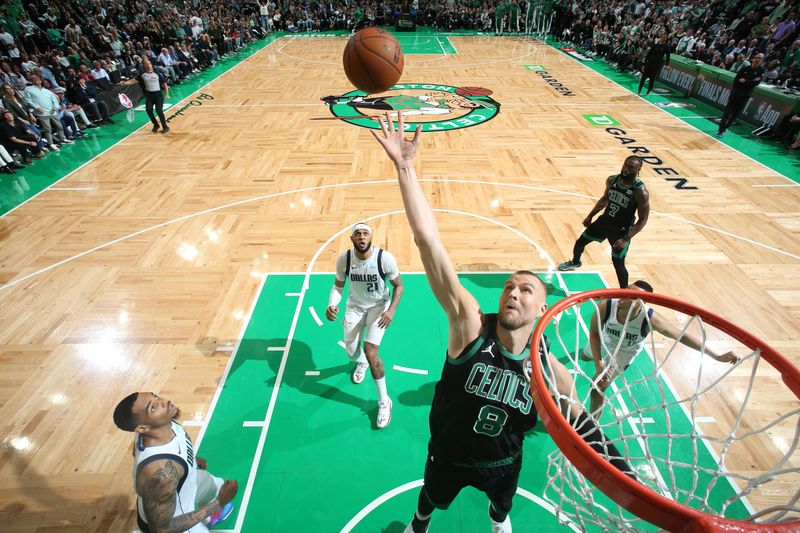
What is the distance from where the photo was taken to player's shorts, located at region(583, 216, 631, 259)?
5.32 meters

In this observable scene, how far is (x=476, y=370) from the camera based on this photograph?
2.29 meters

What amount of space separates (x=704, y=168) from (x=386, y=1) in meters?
25.6

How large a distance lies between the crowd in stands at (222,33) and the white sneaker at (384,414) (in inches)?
399

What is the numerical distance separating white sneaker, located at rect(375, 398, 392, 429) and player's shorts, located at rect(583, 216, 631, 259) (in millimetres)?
3365

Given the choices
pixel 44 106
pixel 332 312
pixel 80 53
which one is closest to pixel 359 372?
pixel 332 312

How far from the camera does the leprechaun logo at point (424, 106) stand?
467 inches

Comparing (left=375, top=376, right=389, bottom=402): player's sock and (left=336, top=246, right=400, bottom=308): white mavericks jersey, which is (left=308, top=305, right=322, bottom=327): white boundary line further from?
(left=375, top=376, right=389, bottom=402): player's sock

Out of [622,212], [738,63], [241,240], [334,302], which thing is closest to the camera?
[334,302]

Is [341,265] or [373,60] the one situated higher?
[373,60]

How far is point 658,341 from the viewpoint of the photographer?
16.5 feet

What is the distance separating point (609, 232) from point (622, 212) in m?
0.33

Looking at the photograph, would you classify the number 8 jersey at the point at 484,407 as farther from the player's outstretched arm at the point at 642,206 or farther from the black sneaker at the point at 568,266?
the black sneaker at the point at 568,266

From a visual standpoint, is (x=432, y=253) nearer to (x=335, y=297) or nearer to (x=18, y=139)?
(x=335, y=297)

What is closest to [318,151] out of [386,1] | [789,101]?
[789,101]
